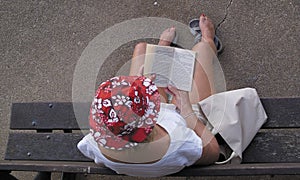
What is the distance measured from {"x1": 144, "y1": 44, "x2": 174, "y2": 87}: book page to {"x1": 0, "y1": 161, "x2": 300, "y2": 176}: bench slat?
43cm

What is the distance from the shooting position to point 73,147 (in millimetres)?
2389

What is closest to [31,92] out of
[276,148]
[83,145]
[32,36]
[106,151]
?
[32,36]

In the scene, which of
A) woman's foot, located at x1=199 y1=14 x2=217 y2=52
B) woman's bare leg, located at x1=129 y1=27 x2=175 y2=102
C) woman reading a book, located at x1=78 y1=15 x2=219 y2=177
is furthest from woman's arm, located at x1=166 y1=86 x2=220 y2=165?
woman's foot, located at x1=199 y1=14 x2=217 y2=52

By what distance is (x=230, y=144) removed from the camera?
7.19ft

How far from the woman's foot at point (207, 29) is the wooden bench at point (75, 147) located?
66cm

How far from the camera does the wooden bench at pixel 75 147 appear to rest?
6.61ft

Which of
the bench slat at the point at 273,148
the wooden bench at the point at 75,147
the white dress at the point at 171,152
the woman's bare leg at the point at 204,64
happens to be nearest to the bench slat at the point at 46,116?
the wooden bench at the point at 75,147

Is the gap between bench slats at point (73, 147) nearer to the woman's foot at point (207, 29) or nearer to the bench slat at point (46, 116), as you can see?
the bench slat at point (46, 116)

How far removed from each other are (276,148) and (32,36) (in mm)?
1859

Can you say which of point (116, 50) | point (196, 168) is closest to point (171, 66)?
point (196, 168)

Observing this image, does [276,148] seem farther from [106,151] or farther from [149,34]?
[149,34]

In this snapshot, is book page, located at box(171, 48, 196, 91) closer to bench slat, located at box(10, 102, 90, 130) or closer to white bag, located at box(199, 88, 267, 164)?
white bag, located at box(199, 88, 267, 164)

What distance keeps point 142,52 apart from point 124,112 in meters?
1.08

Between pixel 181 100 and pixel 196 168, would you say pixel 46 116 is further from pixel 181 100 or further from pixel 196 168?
pixel 196 168
